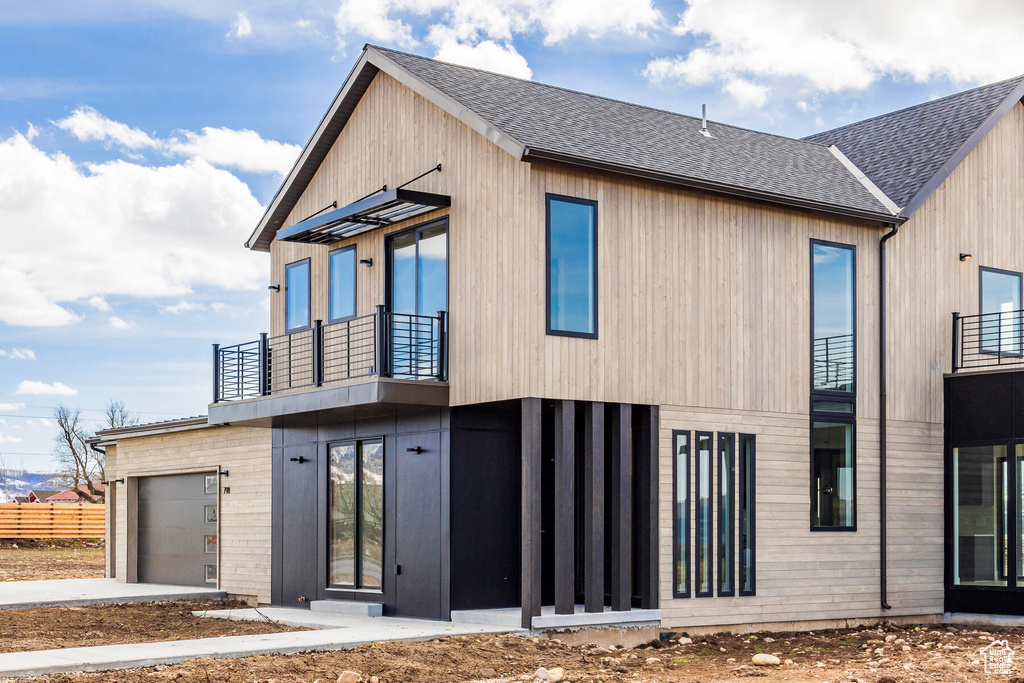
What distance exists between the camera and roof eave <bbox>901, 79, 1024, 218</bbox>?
18.5m

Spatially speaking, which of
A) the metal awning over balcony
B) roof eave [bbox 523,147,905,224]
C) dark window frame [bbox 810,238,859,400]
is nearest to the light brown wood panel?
dark window frame [bbox 810,238,859,400]

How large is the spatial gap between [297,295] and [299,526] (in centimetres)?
376

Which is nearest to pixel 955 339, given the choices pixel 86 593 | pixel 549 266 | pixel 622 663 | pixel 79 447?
pixel 549 266

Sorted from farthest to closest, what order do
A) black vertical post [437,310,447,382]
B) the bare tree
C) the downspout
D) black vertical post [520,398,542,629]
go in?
the bare tree
the downspout
black vertical post [437,310,447,382]
black vertical post [520,398,542,629]

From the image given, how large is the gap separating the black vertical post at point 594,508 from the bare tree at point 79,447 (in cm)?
4960

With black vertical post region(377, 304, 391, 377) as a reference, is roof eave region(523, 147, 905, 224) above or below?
above

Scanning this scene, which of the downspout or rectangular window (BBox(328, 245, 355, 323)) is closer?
the downspout

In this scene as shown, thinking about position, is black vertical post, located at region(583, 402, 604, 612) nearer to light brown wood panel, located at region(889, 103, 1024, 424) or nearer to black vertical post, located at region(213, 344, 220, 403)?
light brown wood panel, located at region(889, 103, 1024, 424)

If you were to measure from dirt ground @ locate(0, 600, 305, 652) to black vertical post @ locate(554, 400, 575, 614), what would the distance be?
4062 mm

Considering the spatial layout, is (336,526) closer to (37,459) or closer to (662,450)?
(662,450)

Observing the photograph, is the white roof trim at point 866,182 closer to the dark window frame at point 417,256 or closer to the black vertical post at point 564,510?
the black vertical post at point 564,510

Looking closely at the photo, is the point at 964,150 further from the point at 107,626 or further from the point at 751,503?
the point at 107,626

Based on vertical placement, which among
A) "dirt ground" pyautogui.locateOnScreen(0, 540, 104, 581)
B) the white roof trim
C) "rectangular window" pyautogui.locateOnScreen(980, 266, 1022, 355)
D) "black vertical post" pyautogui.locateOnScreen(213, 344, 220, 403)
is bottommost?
"dirt ground" pyautogui.locateOnScreen(0, 540, 104, 581)

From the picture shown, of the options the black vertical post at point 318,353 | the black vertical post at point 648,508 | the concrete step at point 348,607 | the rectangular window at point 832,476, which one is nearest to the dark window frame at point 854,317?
Result: the rectangular window at point 832,476
